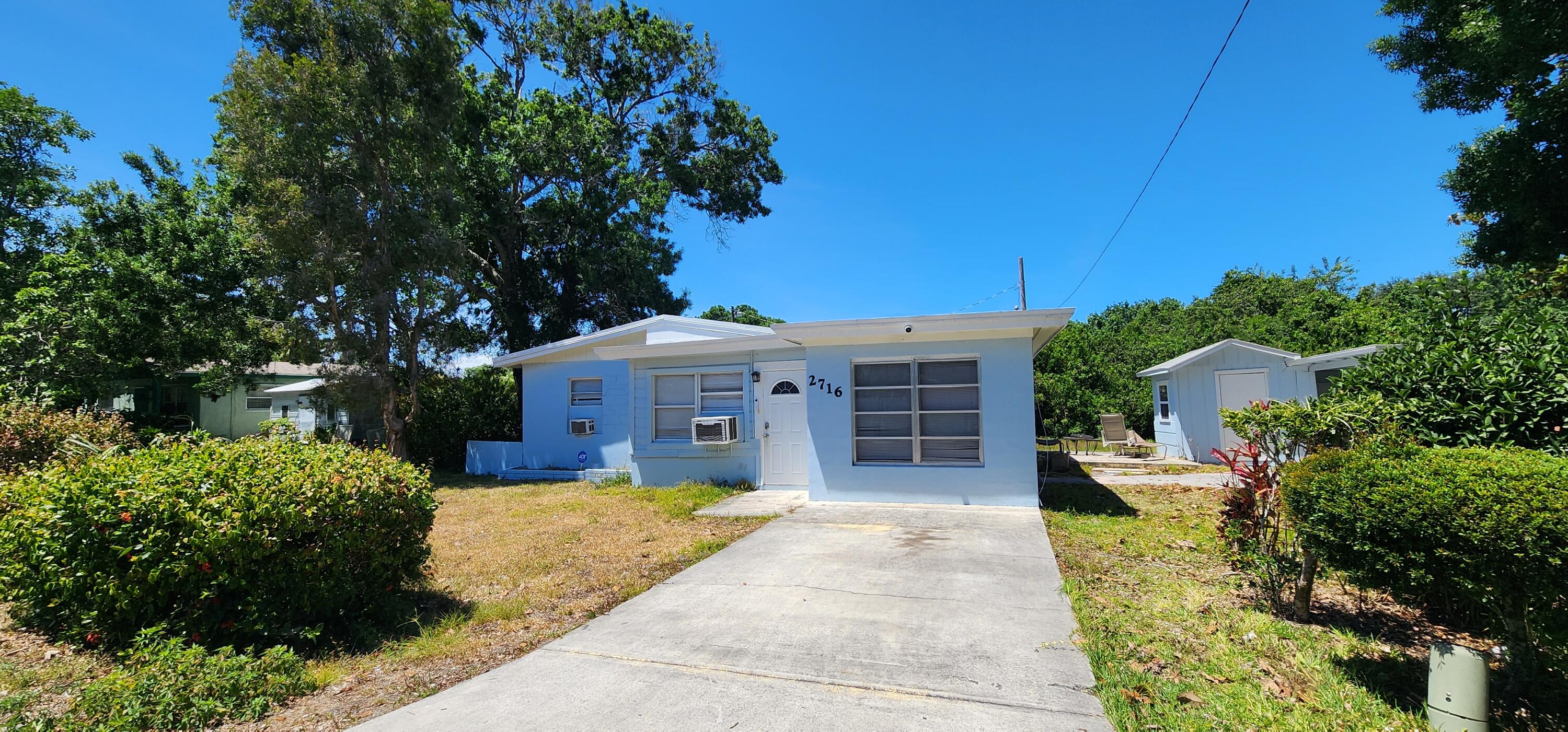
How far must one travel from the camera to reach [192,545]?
12.3 ft

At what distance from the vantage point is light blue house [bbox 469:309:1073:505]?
347 inches

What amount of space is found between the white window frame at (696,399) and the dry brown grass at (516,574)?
114 centimetres

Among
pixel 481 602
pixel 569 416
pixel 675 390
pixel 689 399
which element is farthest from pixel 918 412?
pixel 569 416

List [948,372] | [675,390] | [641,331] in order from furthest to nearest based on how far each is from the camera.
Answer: [641,331] → [675,390] → [948,372]

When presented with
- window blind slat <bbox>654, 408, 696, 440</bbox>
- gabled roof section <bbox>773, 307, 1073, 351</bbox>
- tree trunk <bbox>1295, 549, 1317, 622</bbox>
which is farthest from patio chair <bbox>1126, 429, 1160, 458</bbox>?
tree trunk <bbox>1295, 549, 1317, 622</bbox>

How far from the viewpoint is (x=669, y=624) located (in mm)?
4609

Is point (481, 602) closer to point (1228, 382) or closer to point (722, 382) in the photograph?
point (722, 382)

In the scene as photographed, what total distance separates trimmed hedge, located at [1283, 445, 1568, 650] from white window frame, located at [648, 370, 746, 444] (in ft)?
28.4

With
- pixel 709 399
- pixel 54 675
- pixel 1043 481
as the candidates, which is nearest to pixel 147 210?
pixel 709 399

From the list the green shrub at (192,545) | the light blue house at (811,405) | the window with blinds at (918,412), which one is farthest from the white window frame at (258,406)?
the window with blinds at (918,412)

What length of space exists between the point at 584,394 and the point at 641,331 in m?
1.97

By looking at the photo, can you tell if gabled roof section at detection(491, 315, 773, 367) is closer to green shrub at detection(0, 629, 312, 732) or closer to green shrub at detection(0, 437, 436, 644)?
green shrub at detection(0, 437, 436, 644)

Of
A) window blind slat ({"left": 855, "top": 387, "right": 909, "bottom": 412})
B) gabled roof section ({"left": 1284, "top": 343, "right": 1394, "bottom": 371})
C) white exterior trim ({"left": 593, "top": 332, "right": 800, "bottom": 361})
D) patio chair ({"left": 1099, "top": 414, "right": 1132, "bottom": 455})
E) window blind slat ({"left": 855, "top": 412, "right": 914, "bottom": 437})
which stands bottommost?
patio chair ({"left": 1099, "top": 414, "right": 1132, "bottom": 455})

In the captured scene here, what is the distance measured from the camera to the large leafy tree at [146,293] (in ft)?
46.9
